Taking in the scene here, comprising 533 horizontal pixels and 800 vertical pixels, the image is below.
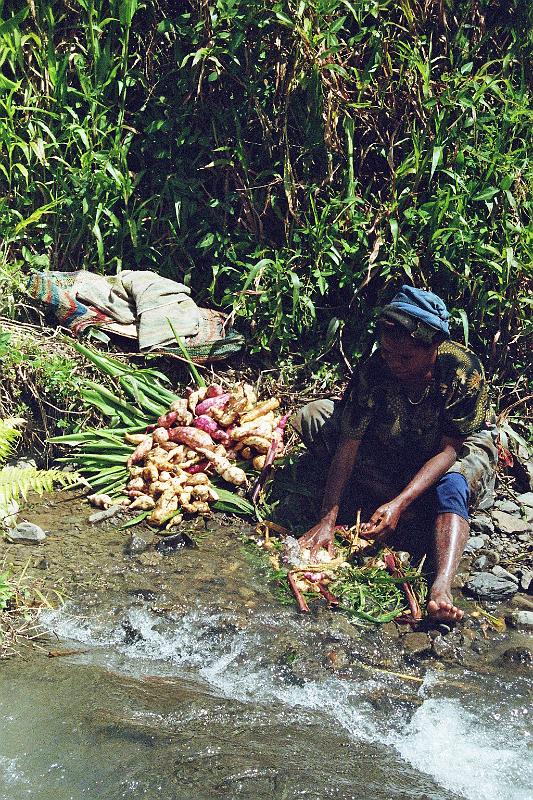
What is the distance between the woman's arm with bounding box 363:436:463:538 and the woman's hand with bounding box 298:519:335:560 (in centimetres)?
24

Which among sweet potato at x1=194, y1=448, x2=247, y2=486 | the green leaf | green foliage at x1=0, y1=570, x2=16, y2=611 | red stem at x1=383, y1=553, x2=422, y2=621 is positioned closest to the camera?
green foliage at x1=0, y1=570, x2=16, y2=611

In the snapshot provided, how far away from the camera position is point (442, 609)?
425 centimetres

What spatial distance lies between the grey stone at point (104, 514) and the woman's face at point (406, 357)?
1766mm

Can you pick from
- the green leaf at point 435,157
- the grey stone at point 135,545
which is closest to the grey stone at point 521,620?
the grey stone at point 135,545

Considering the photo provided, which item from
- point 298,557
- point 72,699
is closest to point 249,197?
point 298,557

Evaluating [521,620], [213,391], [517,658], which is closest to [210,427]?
[213,391]

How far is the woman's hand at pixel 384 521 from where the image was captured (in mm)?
4453

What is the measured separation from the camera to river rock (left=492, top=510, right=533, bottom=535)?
16.9 ft

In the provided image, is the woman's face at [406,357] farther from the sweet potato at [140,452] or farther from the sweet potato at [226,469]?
the sweet potato at [140,452]

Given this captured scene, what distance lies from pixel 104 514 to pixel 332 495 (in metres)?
1.31

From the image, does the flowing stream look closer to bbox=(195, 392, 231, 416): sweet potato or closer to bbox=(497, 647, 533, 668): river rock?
bbox=(497, 647, 533, 668): river rock

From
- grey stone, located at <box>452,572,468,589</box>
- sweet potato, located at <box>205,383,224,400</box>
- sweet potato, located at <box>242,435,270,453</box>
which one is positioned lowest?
grey stone, located at <box>452,572,468,589</box>

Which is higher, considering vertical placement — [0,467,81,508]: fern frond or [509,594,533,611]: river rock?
[0,467,81,508]: fern frond

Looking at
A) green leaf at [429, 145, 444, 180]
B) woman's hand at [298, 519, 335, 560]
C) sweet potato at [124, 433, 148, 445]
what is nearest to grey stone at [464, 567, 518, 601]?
woman's hand at [298, 519, 335, 560]
